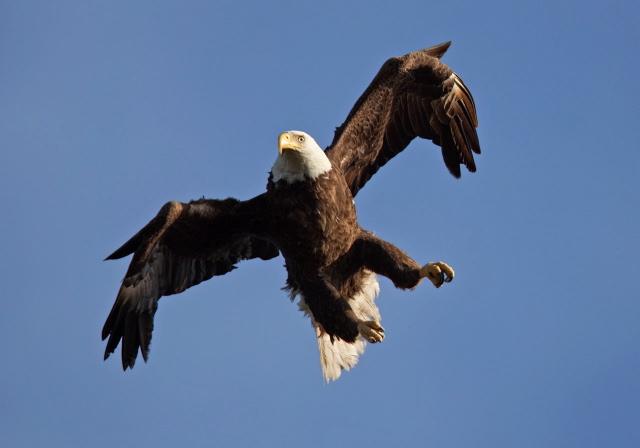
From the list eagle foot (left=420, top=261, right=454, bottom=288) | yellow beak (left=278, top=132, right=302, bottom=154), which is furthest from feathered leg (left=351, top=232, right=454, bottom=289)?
yellow beak (left=278, top=132, right=302, bottom=154)

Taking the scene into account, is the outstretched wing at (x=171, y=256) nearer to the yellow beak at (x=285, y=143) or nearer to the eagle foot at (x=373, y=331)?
the yellow beak at (x=285, y=143)

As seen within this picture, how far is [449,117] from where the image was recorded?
336 inches

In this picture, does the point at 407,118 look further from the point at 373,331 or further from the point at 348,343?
the point at 373,331

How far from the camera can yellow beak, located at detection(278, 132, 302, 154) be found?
7.66 meters

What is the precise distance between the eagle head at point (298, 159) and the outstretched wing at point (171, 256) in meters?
0.37

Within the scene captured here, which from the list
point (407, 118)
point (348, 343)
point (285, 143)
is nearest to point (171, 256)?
point (285, 143)

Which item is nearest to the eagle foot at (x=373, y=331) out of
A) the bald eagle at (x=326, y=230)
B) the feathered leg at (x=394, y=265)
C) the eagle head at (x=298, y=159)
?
the bald eagle at (x=326, y=230)

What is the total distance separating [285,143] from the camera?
304 inches

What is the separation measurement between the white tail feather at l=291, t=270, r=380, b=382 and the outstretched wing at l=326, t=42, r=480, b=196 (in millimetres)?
789

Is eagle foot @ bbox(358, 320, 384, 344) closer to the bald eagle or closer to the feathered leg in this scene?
the bald eagle

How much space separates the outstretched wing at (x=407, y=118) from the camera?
8383 millimetres

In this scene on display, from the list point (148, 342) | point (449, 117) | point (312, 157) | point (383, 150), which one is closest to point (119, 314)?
point (148, 342)

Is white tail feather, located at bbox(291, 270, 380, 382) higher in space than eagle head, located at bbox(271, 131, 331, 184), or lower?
lower

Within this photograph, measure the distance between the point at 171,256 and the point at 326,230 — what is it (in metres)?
1.38
